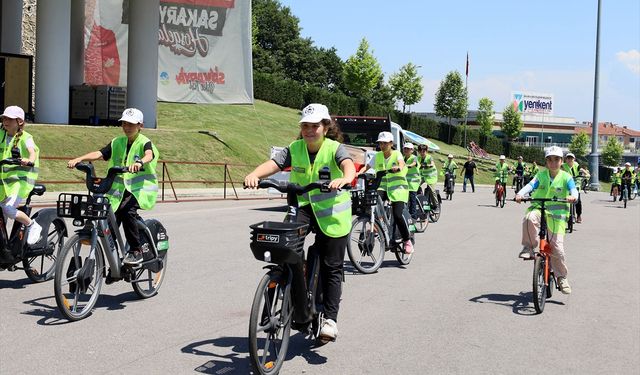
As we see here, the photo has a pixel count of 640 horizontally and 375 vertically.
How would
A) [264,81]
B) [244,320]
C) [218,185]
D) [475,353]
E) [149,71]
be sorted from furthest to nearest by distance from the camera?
[264,81], [149,71], [218,185], [244,320], [475,353]

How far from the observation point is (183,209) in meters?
19.1

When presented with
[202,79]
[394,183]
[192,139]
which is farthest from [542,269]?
[202,79]

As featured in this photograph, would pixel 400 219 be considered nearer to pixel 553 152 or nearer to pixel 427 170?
pixel 553 152

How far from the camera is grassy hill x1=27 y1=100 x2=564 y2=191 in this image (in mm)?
26406

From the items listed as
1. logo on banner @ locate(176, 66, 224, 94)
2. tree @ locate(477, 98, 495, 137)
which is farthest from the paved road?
tree @ locate(477, 98, 495, 137)

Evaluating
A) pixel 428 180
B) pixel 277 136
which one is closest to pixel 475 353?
pixel 428 180

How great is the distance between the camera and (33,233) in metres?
8.04

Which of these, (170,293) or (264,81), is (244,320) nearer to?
(170,293)

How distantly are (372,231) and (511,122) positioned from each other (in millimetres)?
92462

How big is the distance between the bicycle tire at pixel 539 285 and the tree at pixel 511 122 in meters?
93.0

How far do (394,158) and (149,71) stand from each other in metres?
24.2

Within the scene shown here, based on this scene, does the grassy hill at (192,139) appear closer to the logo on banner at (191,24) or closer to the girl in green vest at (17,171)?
the logo on banner at (191,24)

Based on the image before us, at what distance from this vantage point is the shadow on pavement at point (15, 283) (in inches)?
328

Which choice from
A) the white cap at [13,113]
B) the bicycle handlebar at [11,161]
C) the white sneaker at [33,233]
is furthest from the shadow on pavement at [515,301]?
the white cap at [13,113]
